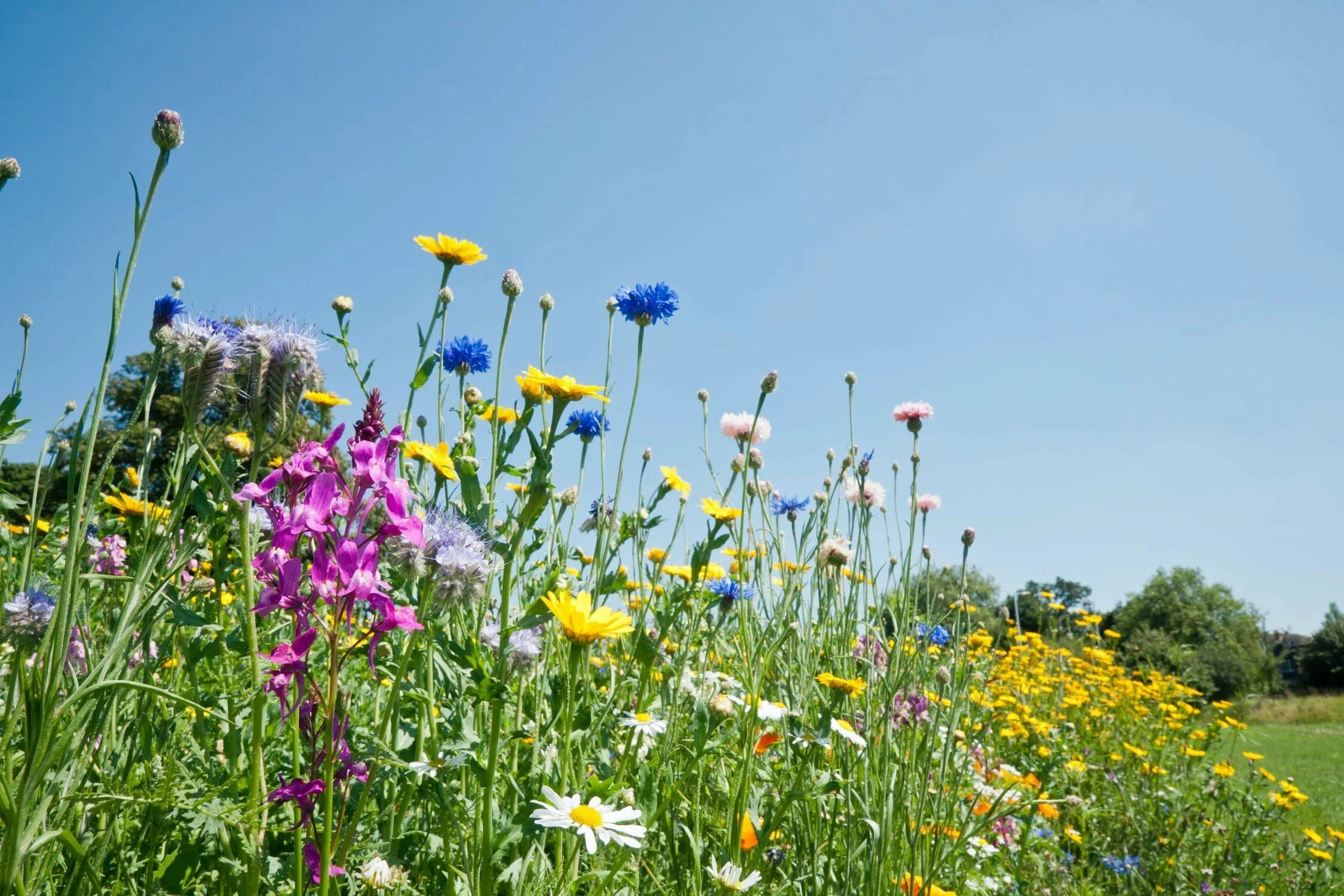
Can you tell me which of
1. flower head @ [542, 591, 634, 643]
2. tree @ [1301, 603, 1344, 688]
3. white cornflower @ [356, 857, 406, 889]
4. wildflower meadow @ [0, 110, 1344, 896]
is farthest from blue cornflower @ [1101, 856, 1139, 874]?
tree @ [1301, 603, 1344, 688]

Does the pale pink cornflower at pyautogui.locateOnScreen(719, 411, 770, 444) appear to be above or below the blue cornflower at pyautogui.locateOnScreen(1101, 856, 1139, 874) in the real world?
above

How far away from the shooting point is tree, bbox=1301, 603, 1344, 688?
31.0 metres

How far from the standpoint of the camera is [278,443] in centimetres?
116

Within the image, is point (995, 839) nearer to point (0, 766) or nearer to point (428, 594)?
point (428, 594)

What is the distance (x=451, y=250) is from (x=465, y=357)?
470 millimetres

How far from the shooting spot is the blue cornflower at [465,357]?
2398 mm

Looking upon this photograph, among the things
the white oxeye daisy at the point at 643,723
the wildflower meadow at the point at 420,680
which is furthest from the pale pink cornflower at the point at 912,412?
the white oxeye daisy at the point at 643,723

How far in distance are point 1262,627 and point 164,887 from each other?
43.7m

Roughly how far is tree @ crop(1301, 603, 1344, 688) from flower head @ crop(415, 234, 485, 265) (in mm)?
40250

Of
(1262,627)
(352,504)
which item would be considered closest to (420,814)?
(352,504)

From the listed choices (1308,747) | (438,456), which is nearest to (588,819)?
(438,456)

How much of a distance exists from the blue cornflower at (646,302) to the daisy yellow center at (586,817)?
1350 millimetres

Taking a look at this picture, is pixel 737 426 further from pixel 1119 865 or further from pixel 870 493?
pixel 1119 865

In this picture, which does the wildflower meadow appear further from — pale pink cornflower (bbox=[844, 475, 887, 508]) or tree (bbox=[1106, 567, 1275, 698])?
tree (bbox=[1106, 567, 1275, 698])
